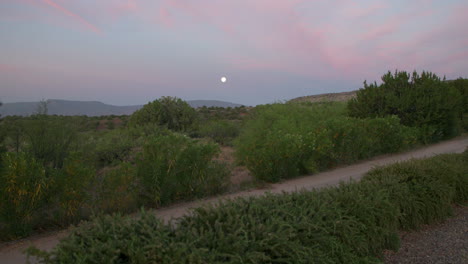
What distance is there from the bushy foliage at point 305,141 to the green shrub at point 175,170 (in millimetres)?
1992

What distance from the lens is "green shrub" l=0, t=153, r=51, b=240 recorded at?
5.62m

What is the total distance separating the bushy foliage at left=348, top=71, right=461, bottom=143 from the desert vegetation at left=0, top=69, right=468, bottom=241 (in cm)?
5

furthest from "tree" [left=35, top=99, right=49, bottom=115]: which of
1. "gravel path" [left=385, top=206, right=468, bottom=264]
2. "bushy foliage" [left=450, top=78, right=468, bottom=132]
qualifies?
"bushy foliage" [left=450, top=78, right=468, bottom=132]

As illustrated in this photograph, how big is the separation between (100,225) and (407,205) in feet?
16.5

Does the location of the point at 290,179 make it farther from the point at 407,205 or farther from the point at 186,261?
the point at 186,261

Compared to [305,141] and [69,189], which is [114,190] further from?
[305,141]

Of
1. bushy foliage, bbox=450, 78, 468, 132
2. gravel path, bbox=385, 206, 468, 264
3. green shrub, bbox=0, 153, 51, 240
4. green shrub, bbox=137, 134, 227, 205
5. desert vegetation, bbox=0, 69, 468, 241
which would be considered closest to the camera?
gravel path, bbox=385, 206, 468, 264

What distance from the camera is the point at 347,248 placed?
4.40 meters

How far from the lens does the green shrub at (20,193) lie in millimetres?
5617

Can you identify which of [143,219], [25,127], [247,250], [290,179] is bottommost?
[290,179]

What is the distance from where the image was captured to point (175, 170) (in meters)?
7.71

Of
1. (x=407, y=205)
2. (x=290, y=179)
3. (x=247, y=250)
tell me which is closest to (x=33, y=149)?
(x=290, y=179)

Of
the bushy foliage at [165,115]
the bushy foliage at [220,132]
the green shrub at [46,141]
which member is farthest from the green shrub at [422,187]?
the bushy foliage at [165,115]

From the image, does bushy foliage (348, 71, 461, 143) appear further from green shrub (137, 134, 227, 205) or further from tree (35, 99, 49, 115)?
tree (35, 99, 49, 115)
